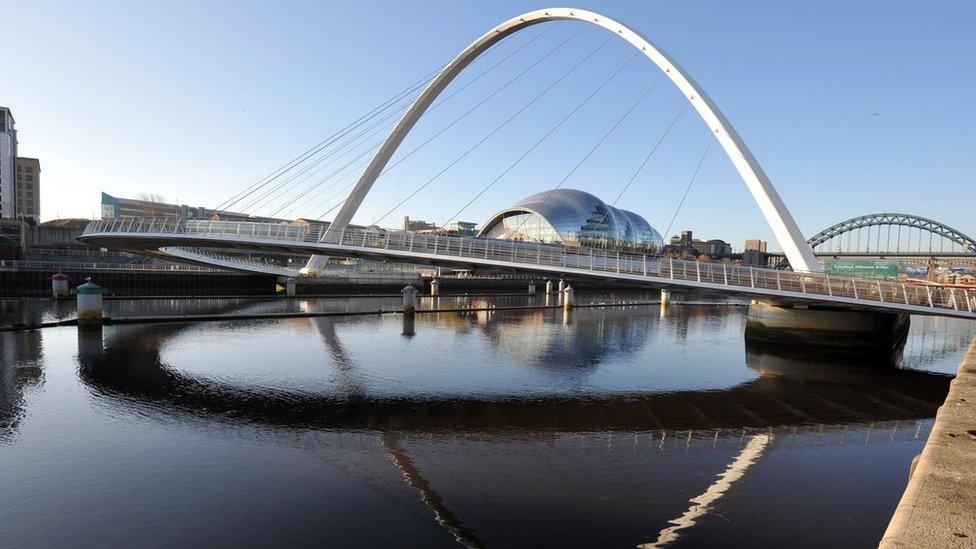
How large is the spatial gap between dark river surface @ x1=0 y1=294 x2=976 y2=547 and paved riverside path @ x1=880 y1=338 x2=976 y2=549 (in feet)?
15.4

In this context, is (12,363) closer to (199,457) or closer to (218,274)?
(199,457)

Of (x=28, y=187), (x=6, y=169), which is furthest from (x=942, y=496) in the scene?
(x=28, y=187)

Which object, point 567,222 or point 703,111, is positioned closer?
point 703,111

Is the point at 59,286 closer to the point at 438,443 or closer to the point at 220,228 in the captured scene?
the point at 220,228

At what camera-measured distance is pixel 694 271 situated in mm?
22531

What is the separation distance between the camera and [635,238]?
13300cm

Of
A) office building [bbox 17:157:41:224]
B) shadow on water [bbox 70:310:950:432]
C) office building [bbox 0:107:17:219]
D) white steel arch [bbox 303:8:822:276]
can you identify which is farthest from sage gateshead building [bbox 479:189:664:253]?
office building [bbox 17:157:41:224]

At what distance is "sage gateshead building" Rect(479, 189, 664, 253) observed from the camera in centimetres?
11350

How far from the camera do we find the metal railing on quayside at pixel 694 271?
21922mm

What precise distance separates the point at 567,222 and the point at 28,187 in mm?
134143

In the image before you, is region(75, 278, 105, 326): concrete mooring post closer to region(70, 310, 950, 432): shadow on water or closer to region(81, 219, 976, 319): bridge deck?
region(70, 310, 950, 432): shadow on water

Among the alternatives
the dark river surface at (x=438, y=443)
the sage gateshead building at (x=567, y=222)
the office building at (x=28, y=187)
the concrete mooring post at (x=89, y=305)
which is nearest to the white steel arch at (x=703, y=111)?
the dark river surface at (x=438, y=443)

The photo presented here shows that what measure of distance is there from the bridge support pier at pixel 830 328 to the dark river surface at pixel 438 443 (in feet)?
2.77

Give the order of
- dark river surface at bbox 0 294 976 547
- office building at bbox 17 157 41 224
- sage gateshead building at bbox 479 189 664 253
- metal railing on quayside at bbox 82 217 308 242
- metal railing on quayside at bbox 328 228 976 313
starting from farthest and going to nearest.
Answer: office building at bbox 17 157 41 224 → sage gateshead building at bbox 479 189 664 253 → metal railing on quayside at bbox 82 217 308 242 → metal railing on quayside at bbox 328 228 976 313 → dark river surface at bbox 0 294 976 547
